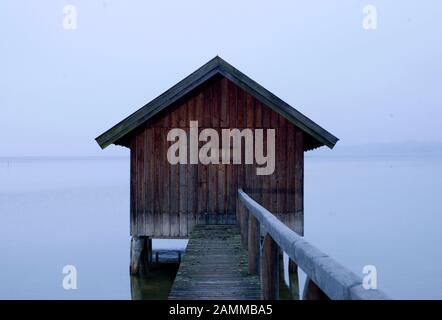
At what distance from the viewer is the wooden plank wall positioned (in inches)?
476

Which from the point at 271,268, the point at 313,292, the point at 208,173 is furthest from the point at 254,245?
the point at 208,173

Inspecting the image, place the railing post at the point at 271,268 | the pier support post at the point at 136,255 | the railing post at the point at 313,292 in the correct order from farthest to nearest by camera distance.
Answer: the pier support post at the point at 136,255
the railing post at the point at 271,268
the railing post at the point at 313,292

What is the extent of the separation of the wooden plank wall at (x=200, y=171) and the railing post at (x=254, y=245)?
516 cm

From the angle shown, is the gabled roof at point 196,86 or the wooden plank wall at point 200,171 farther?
the wooden plank wall at point 200,171

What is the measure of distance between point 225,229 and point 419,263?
18.0 m

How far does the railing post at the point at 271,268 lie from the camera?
14.8 feet

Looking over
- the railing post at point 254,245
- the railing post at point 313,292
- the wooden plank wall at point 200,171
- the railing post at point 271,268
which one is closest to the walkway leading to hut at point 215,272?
the railing post at point 254,245

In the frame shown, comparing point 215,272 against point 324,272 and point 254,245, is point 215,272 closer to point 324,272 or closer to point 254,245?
point 254,245

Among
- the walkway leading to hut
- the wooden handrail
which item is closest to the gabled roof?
the walkway leading to hut

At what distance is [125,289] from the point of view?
17938mm

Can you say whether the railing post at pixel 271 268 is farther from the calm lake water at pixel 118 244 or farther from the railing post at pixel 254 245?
the calm lake water at pixel 118 244

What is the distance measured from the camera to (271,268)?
14.9 feet

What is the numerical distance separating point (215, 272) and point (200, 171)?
5.22 m

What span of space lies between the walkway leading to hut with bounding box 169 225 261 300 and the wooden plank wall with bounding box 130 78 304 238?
1.67 meters
